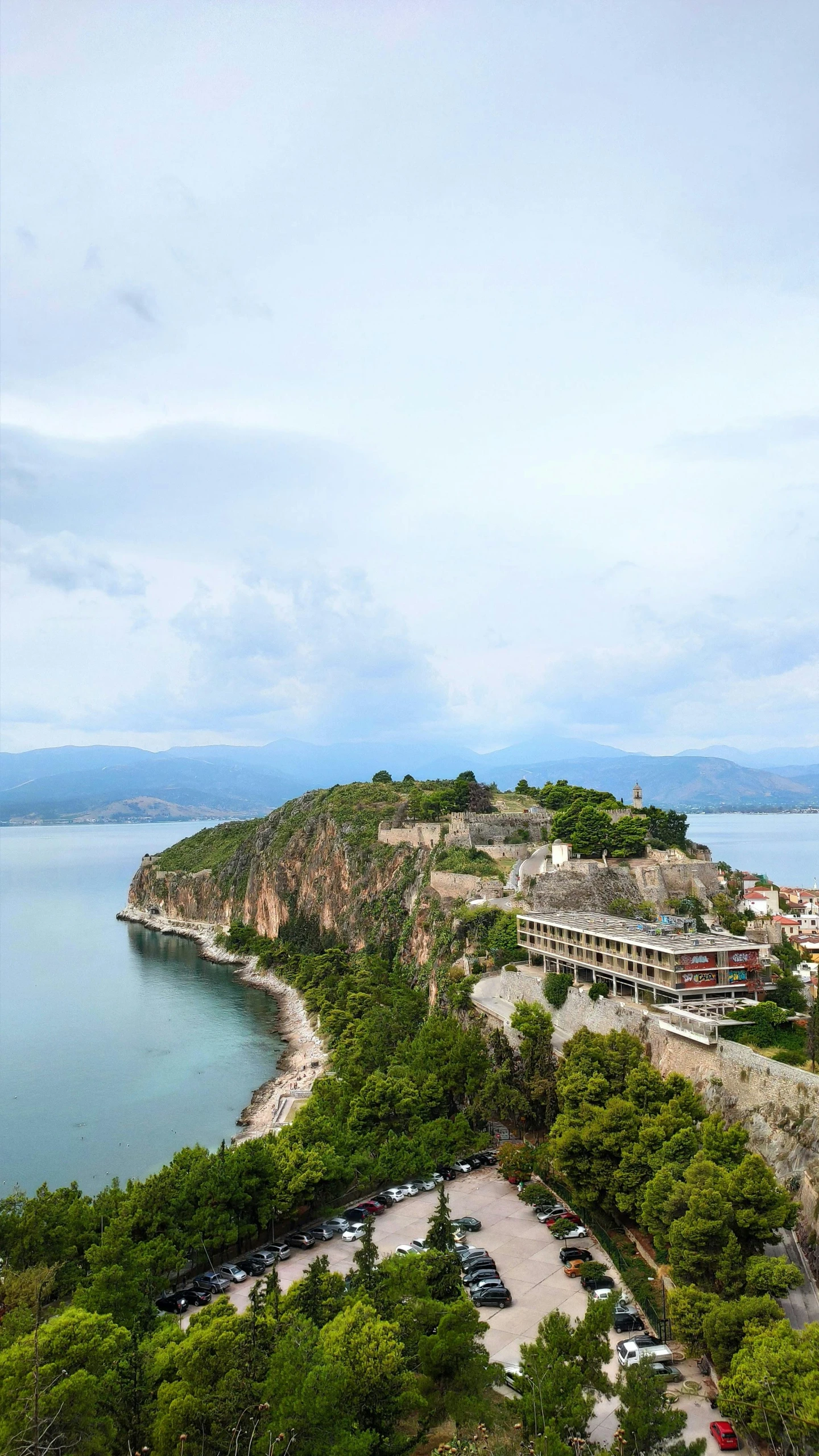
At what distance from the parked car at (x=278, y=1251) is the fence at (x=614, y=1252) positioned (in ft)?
23.7

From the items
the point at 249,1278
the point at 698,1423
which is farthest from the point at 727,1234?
the point at 249,1278

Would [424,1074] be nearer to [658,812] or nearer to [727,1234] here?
[727,1234]

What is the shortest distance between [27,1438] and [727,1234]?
38.8 ft

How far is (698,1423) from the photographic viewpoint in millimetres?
13492

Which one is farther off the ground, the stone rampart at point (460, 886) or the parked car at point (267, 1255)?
the stone rampart at point (460, 886)

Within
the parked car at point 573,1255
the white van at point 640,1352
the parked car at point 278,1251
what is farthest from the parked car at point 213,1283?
the white van at point 640,1352

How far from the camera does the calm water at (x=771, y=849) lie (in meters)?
95.8

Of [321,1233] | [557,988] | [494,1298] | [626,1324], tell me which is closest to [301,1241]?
[321,1233]

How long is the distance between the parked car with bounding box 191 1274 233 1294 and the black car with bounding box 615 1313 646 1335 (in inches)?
340

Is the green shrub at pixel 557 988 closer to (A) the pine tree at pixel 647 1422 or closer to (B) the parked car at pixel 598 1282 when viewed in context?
(B) the parked car at pixel 598 1282

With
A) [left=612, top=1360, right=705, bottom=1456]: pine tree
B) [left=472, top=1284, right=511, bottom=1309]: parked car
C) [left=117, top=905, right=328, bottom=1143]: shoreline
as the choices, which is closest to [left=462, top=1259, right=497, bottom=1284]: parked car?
[left=472, top=1284, right=511, bottom=1309]: parked car

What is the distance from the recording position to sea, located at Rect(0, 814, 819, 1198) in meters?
31.0

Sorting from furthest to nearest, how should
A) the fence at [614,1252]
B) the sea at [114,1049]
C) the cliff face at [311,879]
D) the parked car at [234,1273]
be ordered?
the cliff face at [311,879], the sea at [114,1049], the parked car at [234,1273], the fence at [614,1252]

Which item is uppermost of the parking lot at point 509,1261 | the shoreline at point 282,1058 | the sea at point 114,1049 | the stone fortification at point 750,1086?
the stone fortification at point 750,1086
